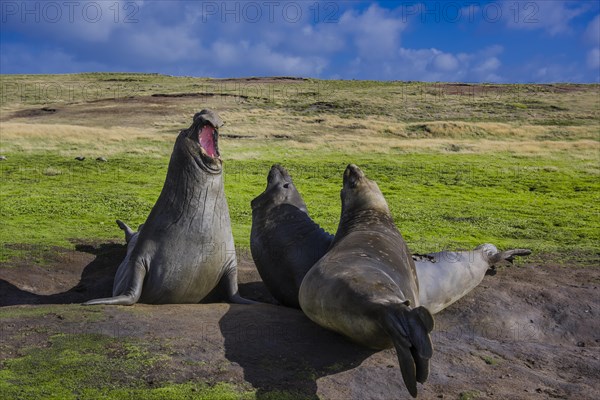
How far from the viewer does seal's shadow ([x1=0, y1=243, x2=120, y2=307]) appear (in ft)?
37.6

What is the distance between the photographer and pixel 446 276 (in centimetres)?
1070

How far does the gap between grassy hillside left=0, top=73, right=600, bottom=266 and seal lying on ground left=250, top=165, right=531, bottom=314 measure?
421cm

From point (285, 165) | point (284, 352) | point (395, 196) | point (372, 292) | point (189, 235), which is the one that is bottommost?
point (395, 196)

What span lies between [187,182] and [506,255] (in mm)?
6616

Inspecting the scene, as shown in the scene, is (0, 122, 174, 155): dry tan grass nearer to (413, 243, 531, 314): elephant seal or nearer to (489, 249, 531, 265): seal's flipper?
(489, 249, 531, 265): seal's flipper

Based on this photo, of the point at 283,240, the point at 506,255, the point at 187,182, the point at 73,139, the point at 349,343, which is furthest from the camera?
the point at 73,139

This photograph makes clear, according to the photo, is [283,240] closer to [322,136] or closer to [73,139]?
[73,139]

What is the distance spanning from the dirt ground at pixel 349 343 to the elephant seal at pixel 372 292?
0.41 metres

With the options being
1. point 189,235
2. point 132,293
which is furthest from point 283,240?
point 132,293

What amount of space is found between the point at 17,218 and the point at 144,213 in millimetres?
3358

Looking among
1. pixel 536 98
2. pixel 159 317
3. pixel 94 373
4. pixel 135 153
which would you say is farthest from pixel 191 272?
pixel 536 98

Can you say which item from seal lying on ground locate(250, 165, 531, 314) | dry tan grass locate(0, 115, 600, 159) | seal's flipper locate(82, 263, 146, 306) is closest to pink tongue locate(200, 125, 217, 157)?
seal lying on ground locate(250, 165, 531, 314)

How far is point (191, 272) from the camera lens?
10234 millimetres

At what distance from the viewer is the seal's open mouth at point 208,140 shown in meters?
10.4
